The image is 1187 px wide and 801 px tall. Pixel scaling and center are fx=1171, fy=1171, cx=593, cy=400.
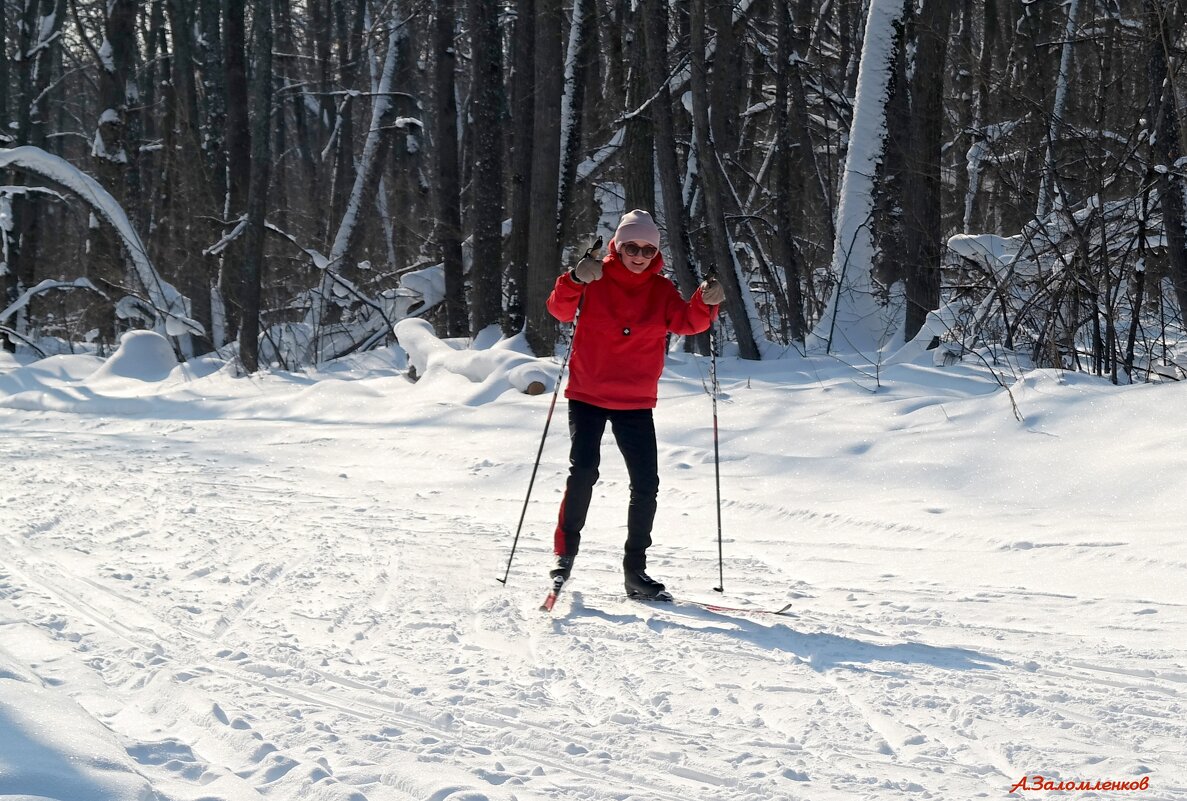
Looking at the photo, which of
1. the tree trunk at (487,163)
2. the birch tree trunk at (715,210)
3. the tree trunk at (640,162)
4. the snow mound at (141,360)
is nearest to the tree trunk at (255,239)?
the snow mound at (141,360)

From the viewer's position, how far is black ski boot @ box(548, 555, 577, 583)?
5.62 meters

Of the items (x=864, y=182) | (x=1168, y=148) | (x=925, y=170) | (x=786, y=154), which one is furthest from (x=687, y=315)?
(x=786, y=154)

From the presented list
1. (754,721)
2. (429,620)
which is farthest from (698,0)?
(754,721)

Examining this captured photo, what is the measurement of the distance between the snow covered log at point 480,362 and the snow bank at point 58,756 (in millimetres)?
7995

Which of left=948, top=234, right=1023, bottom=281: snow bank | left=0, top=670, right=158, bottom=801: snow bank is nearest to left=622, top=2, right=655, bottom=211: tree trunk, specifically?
left=948, top=234, right=1023, bottom=281: snow bank

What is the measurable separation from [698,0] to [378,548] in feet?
25.2

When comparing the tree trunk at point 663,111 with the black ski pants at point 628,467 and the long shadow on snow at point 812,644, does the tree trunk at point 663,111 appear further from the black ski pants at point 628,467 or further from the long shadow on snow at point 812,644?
the long shadow on snow at point 812,644

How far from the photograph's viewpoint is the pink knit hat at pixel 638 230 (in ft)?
18.1

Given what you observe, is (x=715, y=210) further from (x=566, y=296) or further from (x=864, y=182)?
(x=566, y=296)

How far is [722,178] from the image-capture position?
1396 centimetres

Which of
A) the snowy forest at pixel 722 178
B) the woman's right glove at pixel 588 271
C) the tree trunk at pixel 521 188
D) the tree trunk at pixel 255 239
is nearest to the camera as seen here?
the woman's right glove at pixel 588 271

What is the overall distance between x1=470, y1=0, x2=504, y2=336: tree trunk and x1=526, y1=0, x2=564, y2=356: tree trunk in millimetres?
788

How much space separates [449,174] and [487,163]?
2165mm

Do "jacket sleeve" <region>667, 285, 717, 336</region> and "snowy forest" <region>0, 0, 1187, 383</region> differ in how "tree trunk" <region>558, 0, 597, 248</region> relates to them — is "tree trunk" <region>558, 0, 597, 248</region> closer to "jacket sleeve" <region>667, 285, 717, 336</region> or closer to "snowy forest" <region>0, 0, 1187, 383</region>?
"snowy forest" <region>0, 0, 1187, 383</region>
